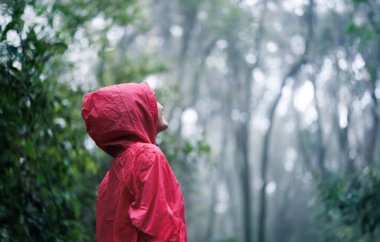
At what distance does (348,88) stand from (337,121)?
1946mm

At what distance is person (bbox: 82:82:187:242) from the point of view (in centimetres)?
266

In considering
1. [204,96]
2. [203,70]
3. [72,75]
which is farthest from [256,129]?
[72,75]

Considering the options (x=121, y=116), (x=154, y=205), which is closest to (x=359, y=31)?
(x=121, y=116)

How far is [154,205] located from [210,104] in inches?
1034

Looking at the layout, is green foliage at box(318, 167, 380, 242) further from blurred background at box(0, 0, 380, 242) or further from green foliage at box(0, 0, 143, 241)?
green foliage at box(0, 0, 143, 241)

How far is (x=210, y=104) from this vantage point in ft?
94.7

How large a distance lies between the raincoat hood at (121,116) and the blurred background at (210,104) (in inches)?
45.4

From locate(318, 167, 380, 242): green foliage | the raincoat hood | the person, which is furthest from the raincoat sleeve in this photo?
locate(318, 167, 380, 242): green foliage

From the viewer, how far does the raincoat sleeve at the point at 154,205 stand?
263 cm

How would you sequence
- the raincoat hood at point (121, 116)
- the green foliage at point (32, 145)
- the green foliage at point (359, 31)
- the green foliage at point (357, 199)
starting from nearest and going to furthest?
the raincoat hood at point (121, 116) < the green foliage at point (32, 145) < the green foliage at point (357, 199) < the green foliage at point (359, 31)

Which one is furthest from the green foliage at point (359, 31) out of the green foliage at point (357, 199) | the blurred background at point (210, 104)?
the green foliage at point (357, 199)

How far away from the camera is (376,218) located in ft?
22.2

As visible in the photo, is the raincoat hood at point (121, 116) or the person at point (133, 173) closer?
the person at point (133, 173)

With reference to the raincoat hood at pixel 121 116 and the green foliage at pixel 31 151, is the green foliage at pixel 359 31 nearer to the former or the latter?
the green foliage at pixel 31 151
